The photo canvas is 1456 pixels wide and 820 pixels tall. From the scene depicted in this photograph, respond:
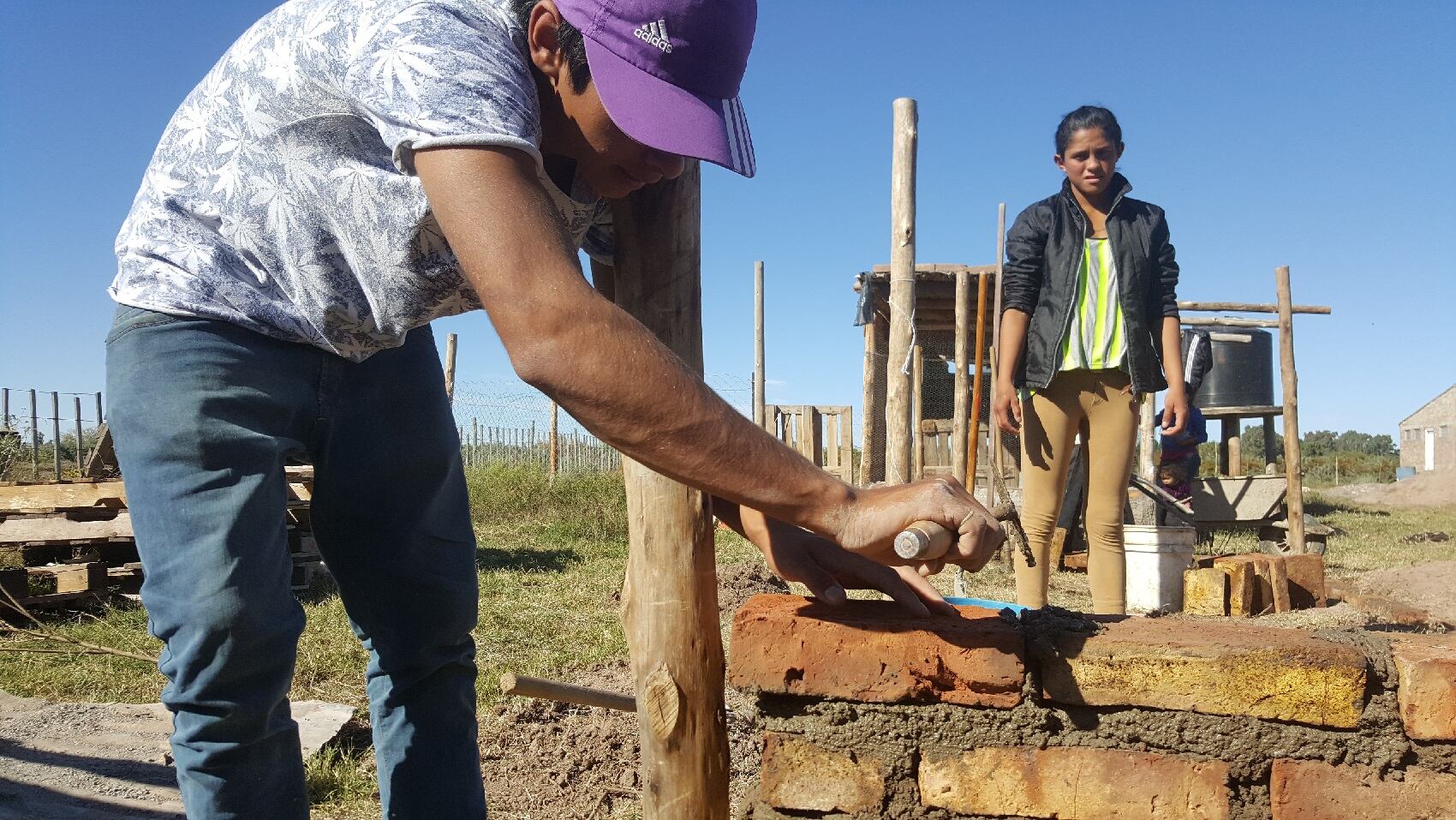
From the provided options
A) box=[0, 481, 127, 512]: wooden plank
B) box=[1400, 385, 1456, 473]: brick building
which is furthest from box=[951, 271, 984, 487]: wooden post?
box=[1400, 385, 1456, 473]: brick building

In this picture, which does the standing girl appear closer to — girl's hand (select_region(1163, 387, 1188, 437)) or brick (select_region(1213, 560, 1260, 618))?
girl's hand (select_region(1163, 387, 1188, 437))

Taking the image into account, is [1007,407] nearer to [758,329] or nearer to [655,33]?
[655,33]

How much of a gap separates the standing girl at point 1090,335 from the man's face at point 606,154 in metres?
2.59

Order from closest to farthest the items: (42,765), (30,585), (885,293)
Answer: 1. (42,765)
2. (30,585)
3. (885,293)

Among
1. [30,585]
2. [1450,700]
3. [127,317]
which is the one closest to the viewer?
[127,317]

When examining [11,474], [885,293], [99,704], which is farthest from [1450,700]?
[11,474]

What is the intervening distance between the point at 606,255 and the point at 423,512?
0.62m

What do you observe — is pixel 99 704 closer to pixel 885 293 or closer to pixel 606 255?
pixel 606 255

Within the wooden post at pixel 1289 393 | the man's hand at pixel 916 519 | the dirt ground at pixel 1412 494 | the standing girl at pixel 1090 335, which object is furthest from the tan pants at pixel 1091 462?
the dirt ground at pixel 1412 494

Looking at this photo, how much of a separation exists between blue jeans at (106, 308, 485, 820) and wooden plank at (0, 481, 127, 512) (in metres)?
5.06

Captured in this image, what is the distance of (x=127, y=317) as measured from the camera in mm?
1526

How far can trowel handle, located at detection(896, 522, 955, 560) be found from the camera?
4.42 feet

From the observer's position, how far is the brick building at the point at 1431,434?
3666cm

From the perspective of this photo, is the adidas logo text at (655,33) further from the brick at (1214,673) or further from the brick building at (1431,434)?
the brick building at (1431,434)
